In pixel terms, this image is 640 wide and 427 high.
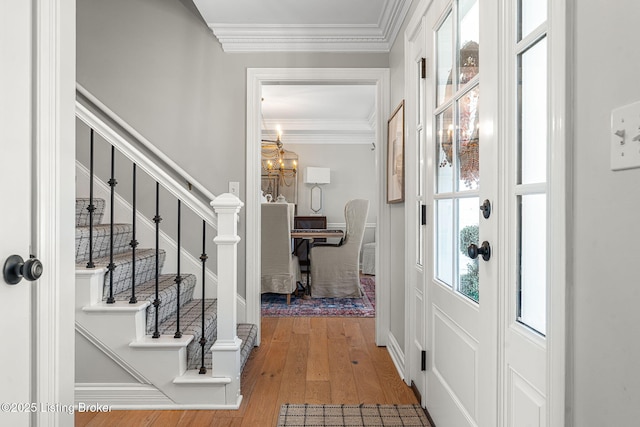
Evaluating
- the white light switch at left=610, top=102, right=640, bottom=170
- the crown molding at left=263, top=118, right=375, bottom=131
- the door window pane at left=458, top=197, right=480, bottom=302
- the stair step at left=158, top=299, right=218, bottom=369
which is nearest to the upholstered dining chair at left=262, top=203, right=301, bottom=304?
the stair step at left=158, top=299, right=218, bottom=369

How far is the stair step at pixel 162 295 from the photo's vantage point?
2.15 metres

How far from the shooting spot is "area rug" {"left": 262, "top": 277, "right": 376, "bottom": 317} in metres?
3.83

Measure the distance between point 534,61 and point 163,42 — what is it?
2.80 metres

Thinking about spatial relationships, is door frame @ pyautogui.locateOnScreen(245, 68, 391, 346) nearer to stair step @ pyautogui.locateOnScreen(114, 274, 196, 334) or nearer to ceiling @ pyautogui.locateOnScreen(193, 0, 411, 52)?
ceiling @ pyautogui.locateOnScreen(193, 0, 411, 52)

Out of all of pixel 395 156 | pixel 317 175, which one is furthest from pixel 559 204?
pixel 317 175

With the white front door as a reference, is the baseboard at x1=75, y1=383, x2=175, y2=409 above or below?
below

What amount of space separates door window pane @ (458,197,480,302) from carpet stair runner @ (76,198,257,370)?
4.87 feet

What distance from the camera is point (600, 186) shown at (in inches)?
27.6

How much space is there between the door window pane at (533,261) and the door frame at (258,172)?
1818 millimetres

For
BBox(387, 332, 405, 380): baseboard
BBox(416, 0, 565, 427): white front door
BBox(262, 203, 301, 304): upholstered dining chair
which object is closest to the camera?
BBox(416, 0, 565, 427): white front door

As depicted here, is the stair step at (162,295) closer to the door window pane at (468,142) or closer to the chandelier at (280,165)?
the door window pane at (468,142)

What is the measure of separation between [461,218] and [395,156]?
113 centimetres

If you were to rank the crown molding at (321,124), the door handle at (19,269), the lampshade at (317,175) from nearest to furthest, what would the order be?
the door handle at (19,269) < the crown molding at (321,124) < the lampshade at (317,175)

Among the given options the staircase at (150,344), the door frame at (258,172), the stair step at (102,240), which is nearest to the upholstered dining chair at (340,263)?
the door frame at (258,172)
